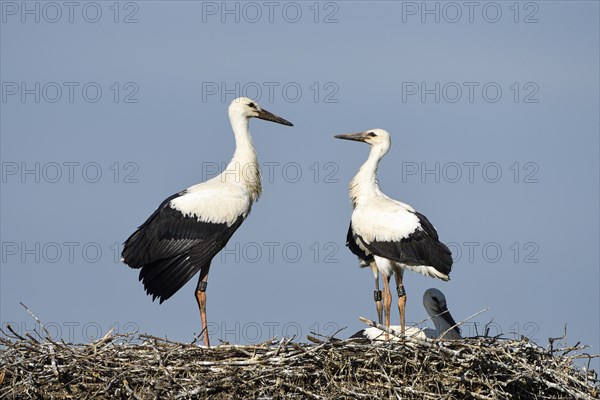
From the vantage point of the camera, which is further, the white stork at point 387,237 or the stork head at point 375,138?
the stork head at point 375,138

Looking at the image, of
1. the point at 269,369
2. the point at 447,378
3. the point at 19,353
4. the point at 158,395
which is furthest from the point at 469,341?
the point at 19,353

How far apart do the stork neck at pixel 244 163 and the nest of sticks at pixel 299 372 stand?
232 centimetres

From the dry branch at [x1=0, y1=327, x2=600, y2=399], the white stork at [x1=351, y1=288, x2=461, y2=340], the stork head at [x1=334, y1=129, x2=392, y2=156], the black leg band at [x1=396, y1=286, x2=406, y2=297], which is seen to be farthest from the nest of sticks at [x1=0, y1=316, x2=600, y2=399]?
the stork head at [x1=334, y1=129, x2=392, y2=156]

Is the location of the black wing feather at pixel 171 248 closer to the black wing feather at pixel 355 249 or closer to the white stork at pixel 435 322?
the black wing feather at pixel 355 249

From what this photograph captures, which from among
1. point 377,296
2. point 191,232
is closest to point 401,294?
point 377,296

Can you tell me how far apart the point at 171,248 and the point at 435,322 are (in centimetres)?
220

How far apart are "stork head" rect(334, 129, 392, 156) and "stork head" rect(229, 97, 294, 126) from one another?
0.56 metres

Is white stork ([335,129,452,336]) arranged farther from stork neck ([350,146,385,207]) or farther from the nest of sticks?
the nest of sticks

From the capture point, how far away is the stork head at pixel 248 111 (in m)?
12.5

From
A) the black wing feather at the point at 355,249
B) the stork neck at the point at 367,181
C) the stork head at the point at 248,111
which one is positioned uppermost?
the stork head at the point at 248,111

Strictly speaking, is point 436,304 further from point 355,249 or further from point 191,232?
point 191,232

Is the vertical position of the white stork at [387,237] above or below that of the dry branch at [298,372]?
above

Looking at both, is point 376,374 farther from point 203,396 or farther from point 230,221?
point 230,221

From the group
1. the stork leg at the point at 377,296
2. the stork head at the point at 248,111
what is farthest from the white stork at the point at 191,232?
the stork leg at the point at 377,296
